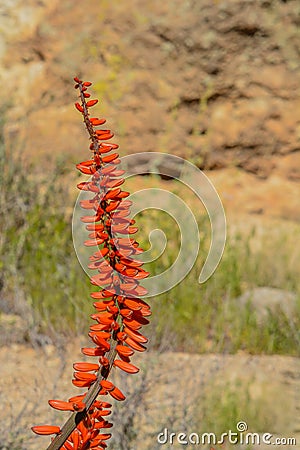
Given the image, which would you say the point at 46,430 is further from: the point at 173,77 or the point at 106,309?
the point at 173,77

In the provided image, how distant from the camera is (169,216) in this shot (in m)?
4.83

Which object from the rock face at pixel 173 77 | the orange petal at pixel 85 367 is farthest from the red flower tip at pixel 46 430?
the rock face at pixel 173 77

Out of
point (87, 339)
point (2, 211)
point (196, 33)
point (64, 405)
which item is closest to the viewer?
point (64, 405)

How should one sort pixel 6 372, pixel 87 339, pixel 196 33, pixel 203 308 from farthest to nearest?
pixel 196 33 → pixel 203 308 → pixel 87 339 → pixel 6 372

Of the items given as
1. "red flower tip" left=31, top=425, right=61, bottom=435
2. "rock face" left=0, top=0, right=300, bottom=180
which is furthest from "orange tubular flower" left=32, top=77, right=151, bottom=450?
"rock face" left=0, top=0, right=300, bottom=180

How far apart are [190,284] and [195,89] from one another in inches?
64.3

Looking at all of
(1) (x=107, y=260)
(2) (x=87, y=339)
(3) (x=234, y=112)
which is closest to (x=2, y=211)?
(2) (x=87, y=339)

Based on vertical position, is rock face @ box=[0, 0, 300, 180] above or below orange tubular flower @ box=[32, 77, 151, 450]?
above

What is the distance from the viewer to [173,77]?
17.1 feet

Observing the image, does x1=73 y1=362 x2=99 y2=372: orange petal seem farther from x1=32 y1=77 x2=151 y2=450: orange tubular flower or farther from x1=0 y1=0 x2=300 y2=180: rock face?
x1=0 y1=0 x2=300 y2=180: rock face

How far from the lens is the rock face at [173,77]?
514 cm

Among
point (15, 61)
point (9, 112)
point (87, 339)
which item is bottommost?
point (87, 339)

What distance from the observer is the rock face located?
16.9 ft

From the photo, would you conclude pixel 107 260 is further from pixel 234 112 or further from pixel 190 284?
pixel 234 112
